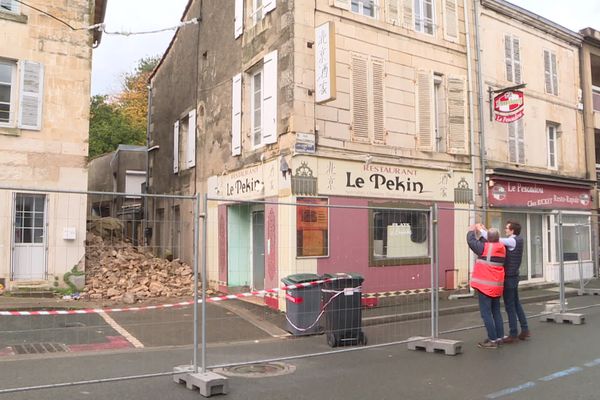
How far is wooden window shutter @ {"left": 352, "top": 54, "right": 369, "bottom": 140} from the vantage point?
460 inches

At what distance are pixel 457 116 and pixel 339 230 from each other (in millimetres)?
4983

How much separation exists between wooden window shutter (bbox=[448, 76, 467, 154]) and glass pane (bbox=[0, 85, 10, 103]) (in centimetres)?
1068

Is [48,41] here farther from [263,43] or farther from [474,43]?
[474,43]

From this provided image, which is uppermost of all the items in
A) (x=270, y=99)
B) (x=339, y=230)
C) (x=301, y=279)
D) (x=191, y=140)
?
(x=270, y=99)

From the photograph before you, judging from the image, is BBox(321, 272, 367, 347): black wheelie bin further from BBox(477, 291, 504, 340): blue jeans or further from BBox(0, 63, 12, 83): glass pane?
BBox(0, 63, 12, 83): glass pane

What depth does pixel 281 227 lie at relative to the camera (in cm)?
1071

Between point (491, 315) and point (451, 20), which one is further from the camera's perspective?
point (451, 20)

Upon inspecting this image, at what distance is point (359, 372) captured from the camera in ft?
20.7

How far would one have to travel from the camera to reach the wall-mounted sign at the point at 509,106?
46.2ft

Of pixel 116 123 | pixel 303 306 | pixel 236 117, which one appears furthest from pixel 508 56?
pixel 116 123

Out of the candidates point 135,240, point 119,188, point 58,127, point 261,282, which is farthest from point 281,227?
point 119,188

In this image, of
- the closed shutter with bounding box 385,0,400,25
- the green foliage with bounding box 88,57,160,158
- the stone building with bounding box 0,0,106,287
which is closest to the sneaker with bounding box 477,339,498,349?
the closed shutter with bounding box 385,0,400,25

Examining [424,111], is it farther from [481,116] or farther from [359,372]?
[359,372]

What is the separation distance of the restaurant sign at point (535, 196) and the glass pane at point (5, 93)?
12.2 metres
